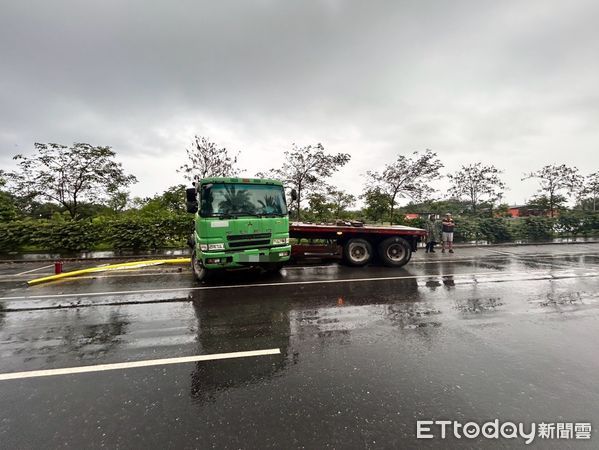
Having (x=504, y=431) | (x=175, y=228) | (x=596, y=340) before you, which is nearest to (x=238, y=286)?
(x=504, y=431)

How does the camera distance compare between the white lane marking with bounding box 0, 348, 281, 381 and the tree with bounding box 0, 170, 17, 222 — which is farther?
the tree with bounding box 0, 170, 17, 222

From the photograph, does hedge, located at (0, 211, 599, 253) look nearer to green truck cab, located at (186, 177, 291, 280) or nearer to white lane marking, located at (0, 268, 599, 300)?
green truck cab, located at (186, 177, 291, 280)

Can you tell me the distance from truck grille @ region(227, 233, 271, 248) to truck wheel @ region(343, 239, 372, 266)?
3525 mm

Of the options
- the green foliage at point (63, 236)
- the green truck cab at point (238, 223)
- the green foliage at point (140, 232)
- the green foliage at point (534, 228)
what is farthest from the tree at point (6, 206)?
the green foliage at point (534, 228)

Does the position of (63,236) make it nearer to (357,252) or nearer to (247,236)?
(247,236)

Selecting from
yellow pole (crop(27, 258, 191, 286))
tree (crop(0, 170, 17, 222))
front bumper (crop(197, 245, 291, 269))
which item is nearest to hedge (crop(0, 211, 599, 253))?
tree (crop(0, 170, 17, 222))

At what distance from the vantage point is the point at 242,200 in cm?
691

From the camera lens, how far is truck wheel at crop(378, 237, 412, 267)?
9.44 m

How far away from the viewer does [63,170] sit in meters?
15.7

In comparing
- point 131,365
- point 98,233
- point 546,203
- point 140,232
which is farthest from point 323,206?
point 546,203

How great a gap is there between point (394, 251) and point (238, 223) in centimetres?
577

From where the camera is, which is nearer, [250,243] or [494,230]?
[250,243]

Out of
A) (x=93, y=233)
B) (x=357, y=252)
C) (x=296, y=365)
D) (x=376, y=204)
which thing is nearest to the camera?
(x=296, y=365)

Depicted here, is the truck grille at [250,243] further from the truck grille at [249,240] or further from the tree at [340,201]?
the tree at [340,201]
